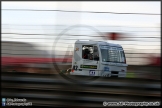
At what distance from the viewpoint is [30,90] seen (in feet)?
9.31

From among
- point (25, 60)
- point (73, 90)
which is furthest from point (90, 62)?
point (25, 60)

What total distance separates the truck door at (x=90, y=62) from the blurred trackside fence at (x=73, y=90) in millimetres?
174

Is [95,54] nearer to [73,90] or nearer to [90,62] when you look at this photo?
[90,62]

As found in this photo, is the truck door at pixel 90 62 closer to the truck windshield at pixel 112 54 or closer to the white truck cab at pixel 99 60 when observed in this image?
the white truck cab at pixel 99 60

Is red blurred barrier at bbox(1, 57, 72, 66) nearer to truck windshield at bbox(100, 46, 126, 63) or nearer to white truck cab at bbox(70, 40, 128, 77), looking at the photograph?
white truck cab at bbox(70, 40, 128, 77)

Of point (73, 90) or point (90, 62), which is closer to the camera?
point (73, 90)

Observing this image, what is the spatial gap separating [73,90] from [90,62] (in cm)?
49

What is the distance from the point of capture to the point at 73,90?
8.79 feet

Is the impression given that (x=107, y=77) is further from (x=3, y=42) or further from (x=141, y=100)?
(x=3, y=42)

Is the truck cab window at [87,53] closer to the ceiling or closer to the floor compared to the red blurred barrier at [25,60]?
closer to the ceiling

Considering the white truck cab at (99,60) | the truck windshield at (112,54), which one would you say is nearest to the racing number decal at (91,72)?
the white truck cab at (99,60)

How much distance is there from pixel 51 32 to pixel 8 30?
1.87 feet

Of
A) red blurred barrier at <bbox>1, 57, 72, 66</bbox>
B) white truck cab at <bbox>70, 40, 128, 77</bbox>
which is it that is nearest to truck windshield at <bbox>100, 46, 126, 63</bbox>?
white truck cab at <bbox>70, 40, 128, 77</bbox>

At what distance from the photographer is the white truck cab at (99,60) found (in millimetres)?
2660
